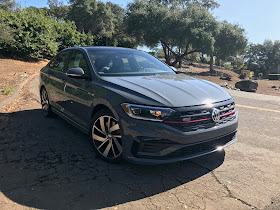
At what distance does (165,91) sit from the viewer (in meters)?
3.06

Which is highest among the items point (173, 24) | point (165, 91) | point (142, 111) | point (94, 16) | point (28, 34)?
point (94, 16)

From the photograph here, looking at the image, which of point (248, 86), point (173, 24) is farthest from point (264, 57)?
point (248, 86)

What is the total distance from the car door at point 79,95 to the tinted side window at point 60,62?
1.18ft

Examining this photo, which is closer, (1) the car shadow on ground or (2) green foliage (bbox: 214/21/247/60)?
(1) the car shadow on ground

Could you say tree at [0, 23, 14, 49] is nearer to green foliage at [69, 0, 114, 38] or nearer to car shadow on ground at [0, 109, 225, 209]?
car shadow on ground at [0, 109, 225, 209]

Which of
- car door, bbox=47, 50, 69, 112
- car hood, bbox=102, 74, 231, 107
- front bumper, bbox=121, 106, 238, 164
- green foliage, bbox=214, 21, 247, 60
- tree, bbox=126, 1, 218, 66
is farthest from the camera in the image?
green foliage, bbox=214, 21, 247, 60

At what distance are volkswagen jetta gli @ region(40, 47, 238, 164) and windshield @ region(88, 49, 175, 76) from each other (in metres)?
0.02

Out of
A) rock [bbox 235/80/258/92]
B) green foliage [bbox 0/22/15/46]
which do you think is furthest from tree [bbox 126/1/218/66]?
green foliage [bbox 0/22/15/46]

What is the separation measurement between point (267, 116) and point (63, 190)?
561 centimetres

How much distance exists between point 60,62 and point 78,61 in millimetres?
931

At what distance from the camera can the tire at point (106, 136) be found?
3.06m

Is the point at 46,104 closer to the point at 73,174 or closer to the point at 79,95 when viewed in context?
the point at 79,95

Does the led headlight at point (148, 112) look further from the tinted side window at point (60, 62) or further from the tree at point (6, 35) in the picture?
the tree at point (6, 35)

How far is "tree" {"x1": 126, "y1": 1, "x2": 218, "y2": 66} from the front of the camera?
25469 mm
